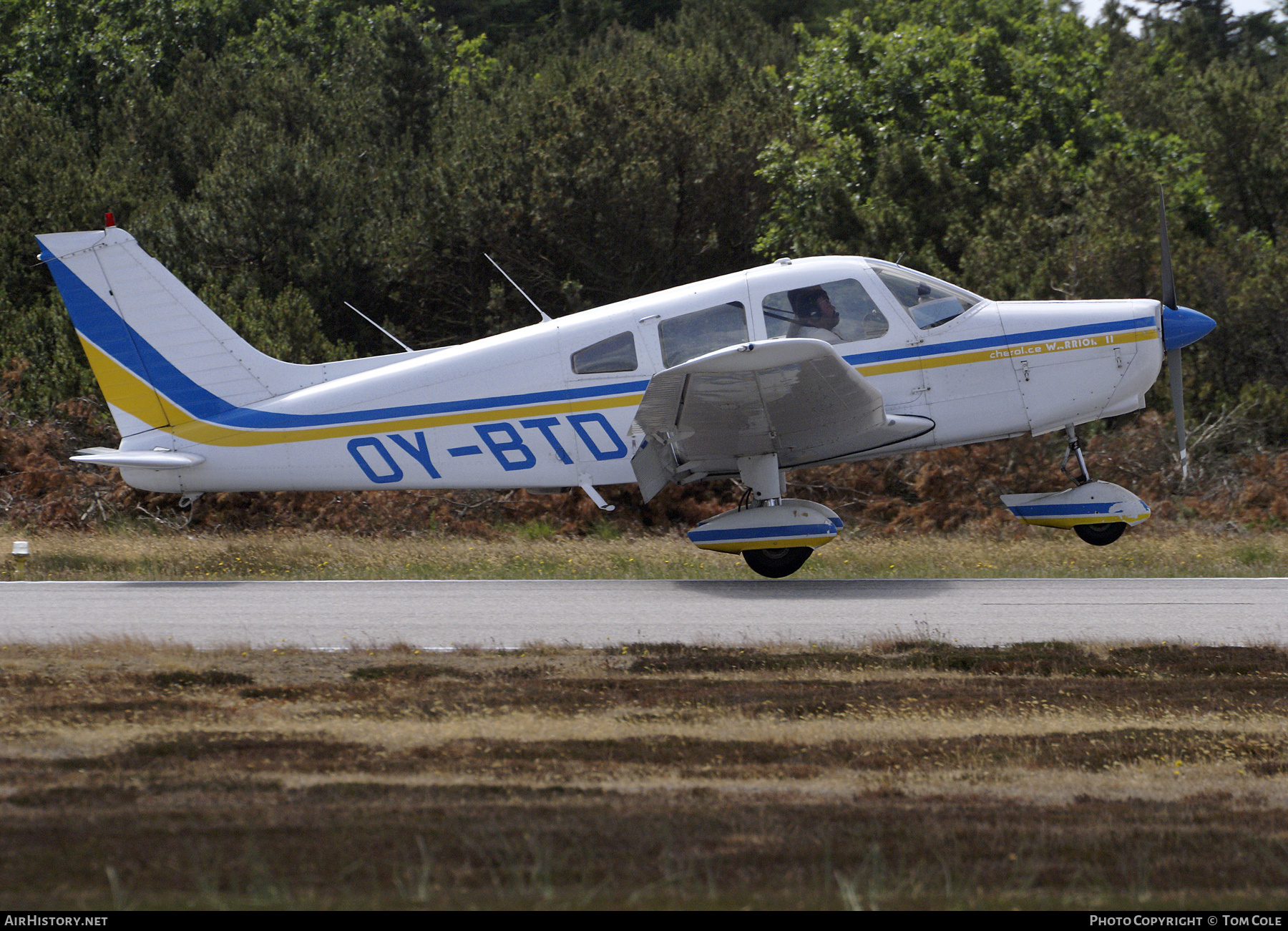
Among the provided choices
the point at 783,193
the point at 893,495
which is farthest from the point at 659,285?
the point at 893,495

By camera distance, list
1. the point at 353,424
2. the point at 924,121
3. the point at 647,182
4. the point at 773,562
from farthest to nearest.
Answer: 1. the point at 924,121
2. the point at 647,182
3. the point at 353,424
4. the point at 773,562

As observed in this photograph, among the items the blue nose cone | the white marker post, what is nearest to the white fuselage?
the blue nose cone

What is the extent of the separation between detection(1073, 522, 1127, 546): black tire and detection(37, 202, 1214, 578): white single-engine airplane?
44 mm

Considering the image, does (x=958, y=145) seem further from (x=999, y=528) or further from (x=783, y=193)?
(x=999, y=528)

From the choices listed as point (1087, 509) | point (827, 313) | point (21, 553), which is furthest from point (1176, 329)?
point (21, 553)

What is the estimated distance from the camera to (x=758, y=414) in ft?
34.5

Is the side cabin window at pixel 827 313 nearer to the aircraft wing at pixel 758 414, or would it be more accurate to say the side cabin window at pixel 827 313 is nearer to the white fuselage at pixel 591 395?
the white fuselage at pixel 591 395

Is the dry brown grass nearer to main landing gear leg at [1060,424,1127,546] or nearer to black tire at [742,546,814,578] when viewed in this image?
black tire at [742,546,814,578]

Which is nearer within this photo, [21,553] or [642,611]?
Result: [642,611]

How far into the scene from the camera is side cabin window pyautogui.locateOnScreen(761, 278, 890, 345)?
10875mm

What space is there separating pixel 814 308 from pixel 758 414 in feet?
3.85

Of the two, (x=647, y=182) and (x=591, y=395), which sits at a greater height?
(x=647, y=182)

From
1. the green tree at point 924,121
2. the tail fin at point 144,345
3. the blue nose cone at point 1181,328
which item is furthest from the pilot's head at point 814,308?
the green tree at point 924,121

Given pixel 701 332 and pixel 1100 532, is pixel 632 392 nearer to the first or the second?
pixel 701 332
